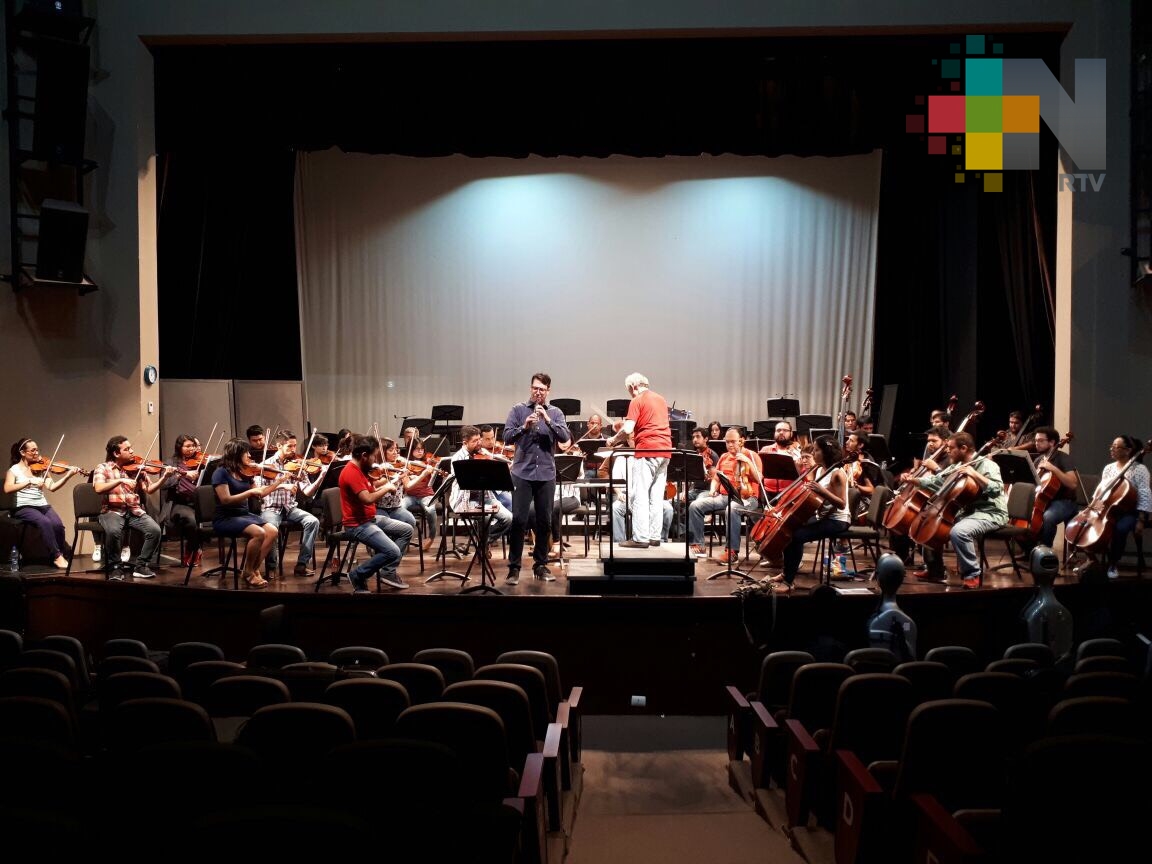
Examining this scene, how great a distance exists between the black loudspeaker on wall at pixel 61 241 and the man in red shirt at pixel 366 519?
402 centimetres

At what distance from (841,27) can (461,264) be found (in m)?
7.32

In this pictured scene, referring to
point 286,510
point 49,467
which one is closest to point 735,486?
point 286,510

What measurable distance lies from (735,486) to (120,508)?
5.64m

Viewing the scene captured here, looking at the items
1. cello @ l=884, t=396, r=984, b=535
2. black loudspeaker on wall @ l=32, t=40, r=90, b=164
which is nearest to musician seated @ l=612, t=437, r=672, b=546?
cello @ l=884, t=396, r=984, b=535

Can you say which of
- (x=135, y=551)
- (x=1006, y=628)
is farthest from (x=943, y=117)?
(x=135, y=551)

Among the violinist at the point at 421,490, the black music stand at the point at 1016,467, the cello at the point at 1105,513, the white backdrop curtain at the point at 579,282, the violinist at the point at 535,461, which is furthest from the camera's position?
the white backdrop curtain at the point at 579,282

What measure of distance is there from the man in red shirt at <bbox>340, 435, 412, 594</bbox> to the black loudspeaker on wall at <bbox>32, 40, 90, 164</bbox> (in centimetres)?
466

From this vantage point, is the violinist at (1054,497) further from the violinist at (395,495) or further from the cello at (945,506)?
the violinist at (395,495)

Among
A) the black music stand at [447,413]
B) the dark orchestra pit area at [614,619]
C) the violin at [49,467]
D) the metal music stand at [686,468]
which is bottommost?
the dark orchestra pit area at [614,619]

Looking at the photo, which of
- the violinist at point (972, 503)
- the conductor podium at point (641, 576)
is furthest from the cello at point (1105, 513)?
the conductor podium at point (641, 576)

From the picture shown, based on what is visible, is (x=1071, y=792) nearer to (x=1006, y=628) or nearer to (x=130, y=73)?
(x=1006, y=628)

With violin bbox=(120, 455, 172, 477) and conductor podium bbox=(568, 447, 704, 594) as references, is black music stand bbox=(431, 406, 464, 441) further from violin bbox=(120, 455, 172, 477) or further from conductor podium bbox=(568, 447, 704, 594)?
conductor podium bbox=(568, 447, 704, 594)

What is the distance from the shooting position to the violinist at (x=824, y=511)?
7742mm

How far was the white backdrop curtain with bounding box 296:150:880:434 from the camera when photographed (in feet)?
50.0
